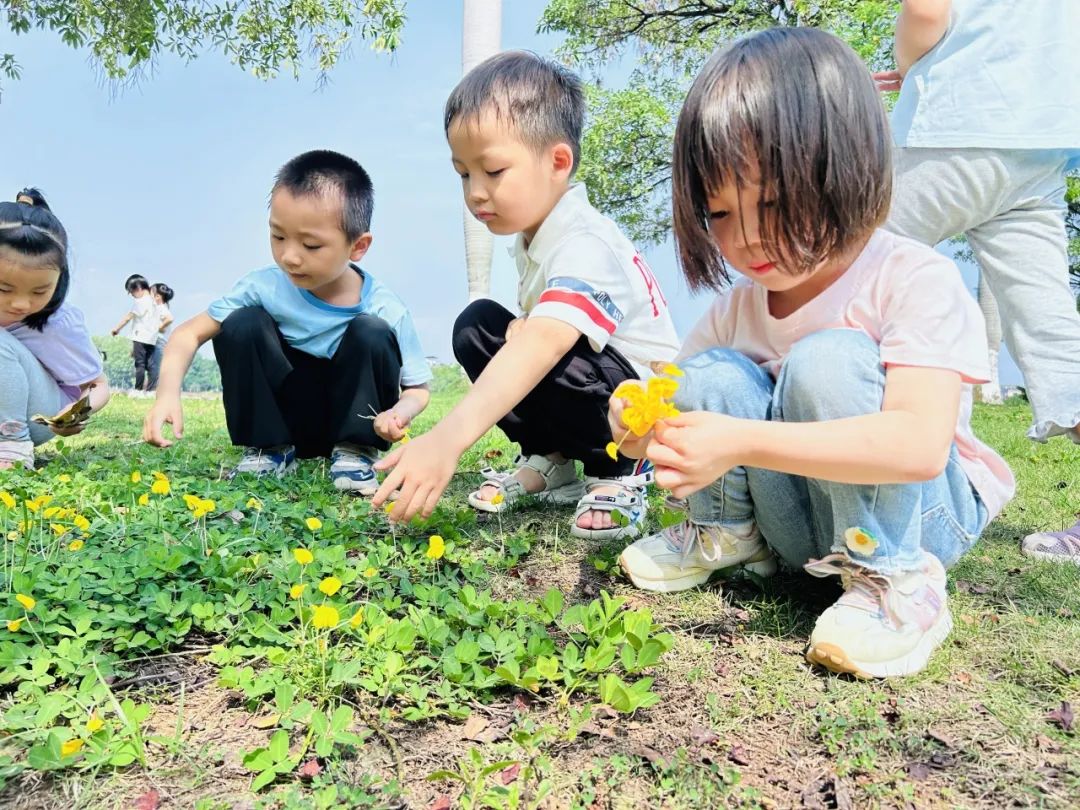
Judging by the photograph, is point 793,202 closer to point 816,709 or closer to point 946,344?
point 946,344

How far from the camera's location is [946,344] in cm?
156

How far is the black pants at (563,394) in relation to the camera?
8.67 feet

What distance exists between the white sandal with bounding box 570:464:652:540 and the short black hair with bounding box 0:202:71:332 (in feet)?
Answer: 9.13

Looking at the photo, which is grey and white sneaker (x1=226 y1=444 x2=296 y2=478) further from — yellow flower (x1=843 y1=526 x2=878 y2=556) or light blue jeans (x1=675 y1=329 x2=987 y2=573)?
yellow flower (x1=843 y1=526 x2=878 y2=556)

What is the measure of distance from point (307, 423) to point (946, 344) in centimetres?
257

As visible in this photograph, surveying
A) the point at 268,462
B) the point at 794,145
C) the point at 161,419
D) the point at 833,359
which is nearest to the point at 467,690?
the point at 833,359

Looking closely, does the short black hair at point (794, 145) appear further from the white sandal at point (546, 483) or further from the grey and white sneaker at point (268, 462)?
the grey and white sneaker at point (268, 462)

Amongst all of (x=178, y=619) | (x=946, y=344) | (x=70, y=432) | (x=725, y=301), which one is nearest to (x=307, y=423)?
(x=70, y=432)

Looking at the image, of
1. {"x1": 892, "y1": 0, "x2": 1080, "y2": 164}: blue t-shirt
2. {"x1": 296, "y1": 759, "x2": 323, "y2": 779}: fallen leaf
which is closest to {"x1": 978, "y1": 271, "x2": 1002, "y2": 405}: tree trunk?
{"x1": 892, "y1": 0, "x2": 1080, "y2": 164}: blue t-shirt

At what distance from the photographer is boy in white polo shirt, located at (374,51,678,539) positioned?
2.35m

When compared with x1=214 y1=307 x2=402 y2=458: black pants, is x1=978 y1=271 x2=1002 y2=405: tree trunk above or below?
below

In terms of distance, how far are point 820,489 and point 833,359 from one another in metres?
0.33

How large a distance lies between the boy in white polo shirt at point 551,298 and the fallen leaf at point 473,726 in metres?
0.82

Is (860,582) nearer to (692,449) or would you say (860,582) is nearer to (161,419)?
(692,449)
